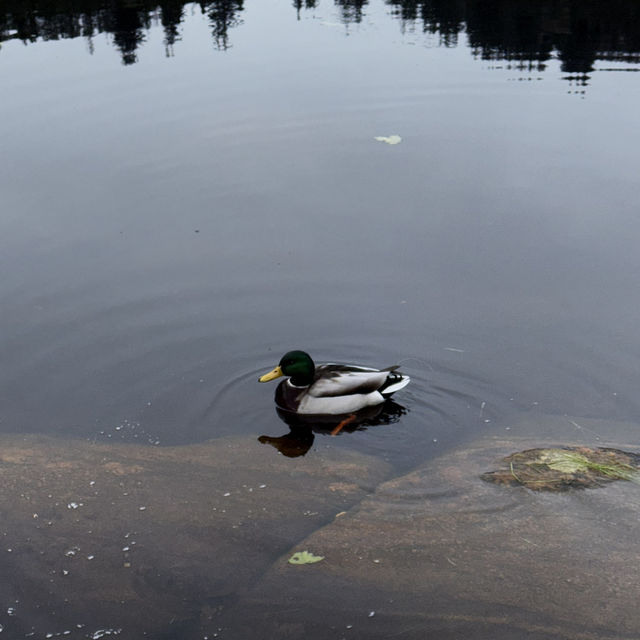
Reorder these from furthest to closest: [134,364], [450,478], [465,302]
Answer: [465,302] → [134,364] → [450,478]

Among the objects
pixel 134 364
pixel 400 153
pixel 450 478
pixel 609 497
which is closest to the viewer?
pixel 609 497

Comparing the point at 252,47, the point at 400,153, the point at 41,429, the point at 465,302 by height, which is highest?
the point at 252,47

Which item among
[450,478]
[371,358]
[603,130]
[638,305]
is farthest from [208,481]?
[603,130]

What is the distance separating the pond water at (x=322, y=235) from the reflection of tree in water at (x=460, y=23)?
0.18 m

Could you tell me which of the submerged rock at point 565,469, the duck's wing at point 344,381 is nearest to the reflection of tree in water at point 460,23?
the duck's wing at point 344,381

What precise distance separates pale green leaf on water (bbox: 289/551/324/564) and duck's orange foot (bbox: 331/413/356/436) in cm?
223

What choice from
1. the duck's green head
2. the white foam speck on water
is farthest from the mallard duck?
the white foam speck on water

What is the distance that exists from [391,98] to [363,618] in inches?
393

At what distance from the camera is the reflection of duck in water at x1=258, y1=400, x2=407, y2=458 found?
6.76 m

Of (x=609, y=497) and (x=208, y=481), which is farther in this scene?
(x=208, y=481)

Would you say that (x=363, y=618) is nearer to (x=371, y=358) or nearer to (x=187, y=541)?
(x=187, y=541)

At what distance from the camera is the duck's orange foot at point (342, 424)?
6.93 m

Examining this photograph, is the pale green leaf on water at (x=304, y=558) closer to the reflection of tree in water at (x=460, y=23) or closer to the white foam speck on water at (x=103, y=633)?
the white foam speck on water at (x=103, y=633)

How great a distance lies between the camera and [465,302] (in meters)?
7.89
